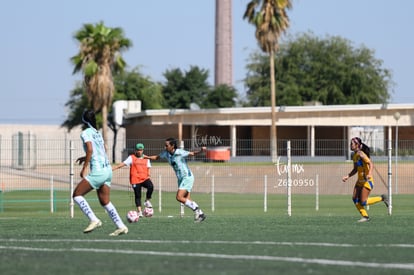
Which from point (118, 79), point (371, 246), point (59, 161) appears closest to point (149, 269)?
point (371, 246)

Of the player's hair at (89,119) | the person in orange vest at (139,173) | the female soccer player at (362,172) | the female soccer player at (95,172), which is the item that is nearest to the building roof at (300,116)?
the person in orange vest at (139,173)

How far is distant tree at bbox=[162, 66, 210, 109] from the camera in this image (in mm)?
95062

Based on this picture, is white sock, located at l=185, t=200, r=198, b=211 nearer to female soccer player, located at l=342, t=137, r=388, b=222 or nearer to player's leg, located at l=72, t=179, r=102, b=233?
female soccer player, located at l=342, t=137, r=388, b=222

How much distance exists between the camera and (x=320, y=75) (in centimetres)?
10131

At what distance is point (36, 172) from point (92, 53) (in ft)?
60.0

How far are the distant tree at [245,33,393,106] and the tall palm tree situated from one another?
138 ft

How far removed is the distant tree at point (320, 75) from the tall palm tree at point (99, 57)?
42019 mm

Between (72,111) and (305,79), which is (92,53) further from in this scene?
(305,79)

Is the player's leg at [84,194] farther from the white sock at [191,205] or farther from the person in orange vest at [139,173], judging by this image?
the person in orange vest at [139,173]

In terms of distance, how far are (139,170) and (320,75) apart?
251 feet

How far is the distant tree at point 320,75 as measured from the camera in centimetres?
9844

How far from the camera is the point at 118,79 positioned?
87.8 metres

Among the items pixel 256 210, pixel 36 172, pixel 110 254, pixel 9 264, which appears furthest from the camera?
pixel 36 172

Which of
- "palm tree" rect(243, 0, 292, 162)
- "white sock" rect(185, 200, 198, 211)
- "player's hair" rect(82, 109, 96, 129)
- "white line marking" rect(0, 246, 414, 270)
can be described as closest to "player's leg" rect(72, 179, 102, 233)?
"player's hair" rect(82, 109, 96, 129)
